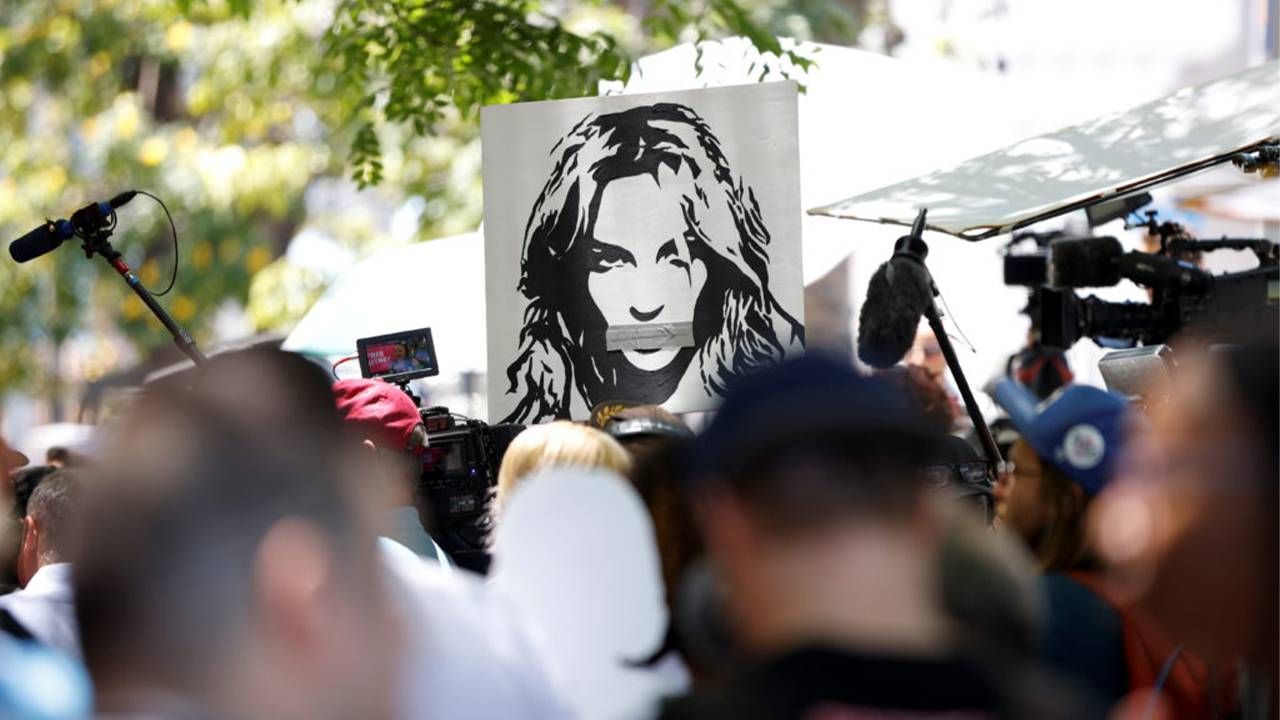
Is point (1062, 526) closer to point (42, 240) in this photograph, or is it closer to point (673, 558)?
point (673, 558)

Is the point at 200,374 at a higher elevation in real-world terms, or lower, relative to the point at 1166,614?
higher

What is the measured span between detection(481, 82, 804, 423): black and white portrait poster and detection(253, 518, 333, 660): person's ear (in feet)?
11.2

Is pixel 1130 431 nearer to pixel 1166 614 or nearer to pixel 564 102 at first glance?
pixel 1166 614

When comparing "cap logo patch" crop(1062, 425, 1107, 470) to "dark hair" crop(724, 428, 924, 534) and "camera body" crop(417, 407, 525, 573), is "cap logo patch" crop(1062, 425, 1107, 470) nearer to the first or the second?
"dark hair" crop(724, 428, 924, 534)

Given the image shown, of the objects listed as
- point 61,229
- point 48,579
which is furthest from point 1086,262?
point 48,579

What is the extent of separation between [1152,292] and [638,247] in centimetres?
162

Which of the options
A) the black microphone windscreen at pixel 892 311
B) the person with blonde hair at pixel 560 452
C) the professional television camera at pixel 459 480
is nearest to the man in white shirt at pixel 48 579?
the person with blonde hair at pixel 560 452

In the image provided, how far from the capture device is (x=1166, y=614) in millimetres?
2373

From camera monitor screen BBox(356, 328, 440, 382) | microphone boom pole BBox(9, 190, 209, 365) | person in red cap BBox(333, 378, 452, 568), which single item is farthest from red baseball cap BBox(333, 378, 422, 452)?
microphone boom pole BBox(9, 190, 209, 365)

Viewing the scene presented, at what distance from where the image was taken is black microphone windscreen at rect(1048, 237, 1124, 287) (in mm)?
5172

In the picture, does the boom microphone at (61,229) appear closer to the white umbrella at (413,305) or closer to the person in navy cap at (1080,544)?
the white umbrella at (413,305)

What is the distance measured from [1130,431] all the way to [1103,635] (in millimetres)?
370

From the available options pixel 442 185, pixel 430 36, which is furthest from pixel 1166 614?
pixel 442 185

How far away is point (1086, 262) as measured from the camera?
5223mm
